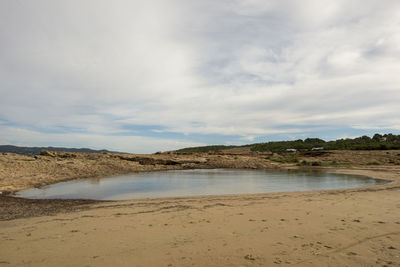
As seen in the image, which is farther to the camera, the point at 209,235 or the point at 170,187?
the point at 170,187

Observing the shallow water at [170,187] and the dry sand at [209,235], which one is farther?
the shallow water at [170,187]


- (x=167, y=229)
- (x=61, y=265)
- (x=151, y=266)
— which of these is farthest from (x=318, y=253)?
(x=61, y=265)

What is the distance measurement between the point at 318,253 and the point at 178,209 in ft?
17.3

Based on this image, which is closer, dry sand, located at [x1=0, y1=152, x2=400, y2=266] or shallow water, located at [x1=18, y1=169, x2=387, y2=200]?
dry sand, located at [x1=0, y1=152, x2=400, y2=266]

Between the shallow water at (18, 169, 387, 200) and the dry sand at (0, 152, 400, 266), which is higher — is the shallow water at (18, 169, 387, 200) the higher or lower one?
the lower one

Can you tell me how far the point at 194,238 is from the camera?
5992 millimetres

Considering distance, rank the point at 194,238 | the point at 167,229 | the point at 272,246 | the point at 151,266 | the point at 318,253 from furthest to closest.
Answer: the point at 167,229 < the point at 194,238 < the point at 272,246 < the point at 318,253 < the point at 151,266

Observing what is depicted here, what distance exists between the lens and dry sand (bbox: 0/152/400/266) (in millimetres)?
4844

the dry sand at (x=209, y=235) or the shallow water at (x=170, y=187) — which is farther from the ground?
the dry sand at (x=209, y=235)

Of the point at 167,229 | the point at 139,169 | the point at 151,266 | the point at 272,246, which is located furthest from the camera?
the point at 139,169

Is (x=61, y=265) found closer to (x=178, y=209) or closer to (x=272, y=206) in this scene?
(x=178, y=209)

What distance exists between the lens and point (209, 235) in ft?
20.3

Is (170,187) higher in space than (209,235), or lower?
lower

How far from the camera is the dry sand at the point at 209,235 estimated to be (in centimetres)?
484
